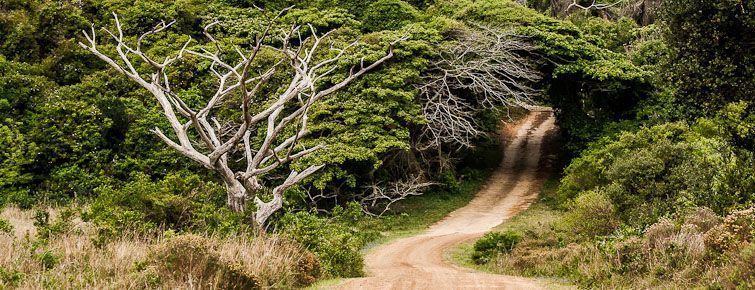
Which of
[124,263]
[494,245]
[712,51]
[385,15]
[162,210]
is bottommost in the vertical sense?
[494,245]

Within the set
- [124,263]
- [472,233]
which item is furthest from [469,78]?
[124,263]

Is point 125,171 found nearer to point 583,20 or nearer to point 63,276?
point 63,276

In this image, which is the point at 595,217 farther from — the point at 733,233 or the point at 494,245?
the point at 733,233

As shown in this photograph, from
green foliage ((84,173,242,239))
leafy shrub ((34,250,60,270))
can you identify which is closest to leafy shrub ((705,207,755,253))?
green foliage ((84,173,242,239))

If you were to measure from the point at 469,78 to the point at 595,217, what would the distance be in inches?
601

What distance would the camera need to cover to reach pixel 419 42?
28766 mm

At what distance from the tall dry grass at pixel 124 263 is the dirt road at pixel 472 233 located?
1.02 m

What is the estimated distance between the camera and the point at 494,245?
18641 millimetres

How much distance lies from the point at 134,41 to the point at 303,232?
24.0 meters

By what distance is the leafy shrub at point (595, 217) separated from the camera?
15.8m

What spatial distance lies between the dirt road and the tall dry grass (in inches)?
40.3

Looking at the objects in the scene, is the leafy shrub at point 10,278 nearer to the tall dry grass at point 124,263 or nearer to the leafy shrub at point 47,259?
the tall dry grass at point 124,263

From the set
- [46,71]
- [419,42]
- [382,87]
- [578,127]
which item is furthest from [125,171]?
[578,127]

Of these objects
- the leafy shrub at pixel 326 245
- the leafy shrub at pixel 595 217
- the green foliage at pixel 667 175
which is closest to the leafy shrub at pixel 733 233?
the green foliage at pixel 667 175
